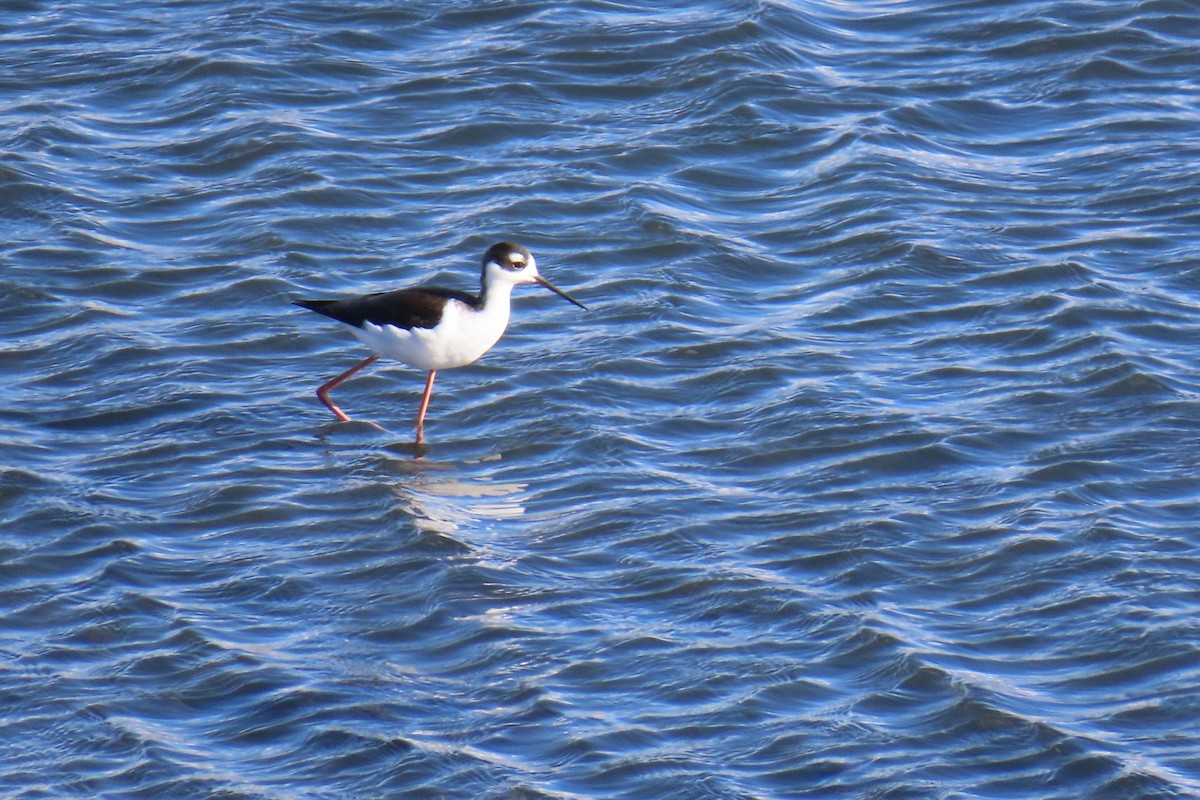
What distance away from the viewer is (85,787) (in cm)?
635

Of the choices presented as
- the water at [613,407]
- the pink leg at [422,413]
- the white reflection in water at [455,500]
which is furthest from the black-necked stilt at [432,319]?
the white reflection in water at [455,500]

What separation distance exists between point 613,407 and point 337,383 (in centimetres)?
156

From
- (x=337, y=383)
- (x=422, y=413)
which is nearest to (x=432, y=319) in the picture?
(x=422, y=413)

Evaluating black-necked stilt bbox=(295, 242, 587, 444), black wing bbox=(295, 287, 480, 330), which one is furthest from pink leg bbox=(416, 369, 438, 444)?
black wing bbox=(295, 287, 480, 330)

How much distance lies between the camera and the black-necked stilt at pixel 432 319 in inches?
371

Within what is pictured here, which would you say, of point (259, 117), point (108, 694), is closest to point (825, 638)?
point (108, 694)

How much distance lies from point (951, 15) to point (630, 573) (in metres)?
7.71

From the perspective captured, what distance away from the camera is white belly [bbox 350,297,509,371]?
30.8ft

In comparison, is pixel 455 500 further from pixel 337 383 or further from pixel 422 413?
pixel 337 383

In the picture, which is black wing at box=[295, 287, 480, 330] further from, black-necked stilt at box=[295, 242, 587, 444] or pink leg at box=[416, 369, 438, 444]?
pink leg at box=[416, 369, 438, 444]

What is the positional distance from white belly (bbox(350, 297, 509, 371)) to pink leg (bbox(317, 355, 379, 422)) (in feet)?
0.87

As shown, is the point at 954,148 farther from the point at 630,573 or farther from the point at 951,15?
the point at 630,573

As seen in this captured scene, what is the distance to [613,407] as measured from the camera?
9.55 metres

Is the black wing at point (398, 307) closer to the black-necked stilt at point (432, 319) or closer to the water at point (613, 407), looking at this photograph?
the black-necked stilt at point (432, 319)
